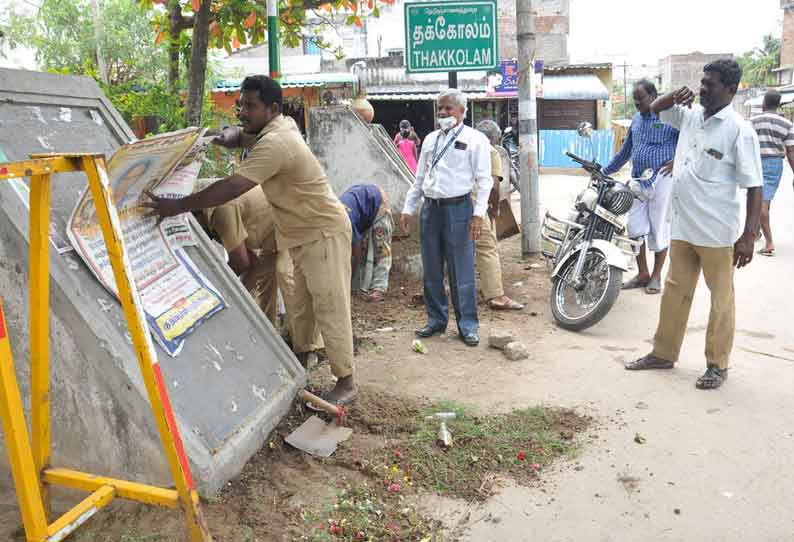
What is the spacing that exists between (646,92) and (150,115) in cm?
447

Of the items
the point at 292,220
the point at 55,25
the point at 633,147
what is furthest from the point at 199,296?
the point at 55,25

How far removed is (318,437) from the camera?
3.24 m

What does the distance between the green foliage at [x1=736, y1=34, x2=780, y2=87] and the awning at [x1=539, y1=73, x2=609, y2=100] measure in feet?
62.0

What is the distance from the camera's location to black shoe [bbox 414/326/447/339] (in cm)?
514

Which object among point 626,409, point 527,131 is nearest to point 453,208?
point 626,409

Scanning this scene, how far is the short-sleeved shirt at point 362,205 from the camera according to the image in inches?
220

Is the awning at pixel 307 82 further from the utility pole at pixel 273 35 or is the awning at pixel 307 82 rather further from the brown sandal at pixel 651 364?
the brown sandal at pixel 651 364

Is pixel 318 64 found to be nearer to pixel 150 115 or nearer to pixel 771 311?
pixel 150 115

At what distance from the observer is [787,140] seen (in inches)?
291

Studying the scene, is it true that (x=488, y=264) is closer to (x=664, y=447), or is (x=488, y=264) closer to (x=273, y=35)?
(x=273, y=35)

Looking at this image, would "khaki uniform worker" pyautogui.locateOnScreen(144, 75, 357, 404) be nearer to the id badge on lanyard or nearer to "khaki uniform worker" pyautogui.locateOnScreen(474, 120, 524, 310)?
the id badge on lanyard

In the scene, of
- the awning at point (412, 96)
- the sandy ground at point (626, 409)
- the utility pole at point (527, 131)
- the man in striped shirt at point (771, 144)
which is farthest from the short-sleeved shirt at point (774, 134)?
the awning at point (412, 96)

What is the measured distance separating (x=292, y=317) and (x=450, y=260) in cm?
140

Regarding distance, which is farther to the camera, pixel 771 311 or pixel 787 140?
pixel 787 140
